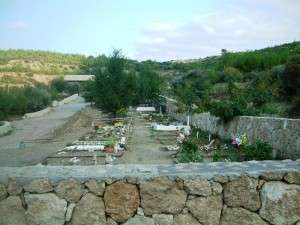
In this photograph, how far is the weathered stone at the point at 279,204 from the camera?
3.80 m

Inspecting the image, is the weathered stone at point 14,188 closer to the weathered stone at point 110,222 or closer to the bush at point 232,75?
the weathered stone at point 110,222

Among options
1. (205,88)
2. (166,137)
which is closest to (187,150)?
(166,137)

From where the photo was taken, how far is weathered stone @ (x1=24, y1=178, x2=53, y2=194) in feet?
12.2

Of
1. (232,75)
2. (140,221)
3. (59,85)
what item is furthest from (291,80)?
(59,85)

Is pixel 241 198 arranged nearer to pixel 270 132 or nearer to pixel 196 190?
pixel 196 190

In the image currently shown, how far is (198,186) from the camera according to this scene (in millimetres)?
3770

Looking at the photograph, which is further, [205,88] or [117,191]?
[205,88]

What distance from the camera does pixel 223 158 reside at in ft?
39.8

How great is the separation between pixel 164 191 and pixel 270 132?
27.5ft

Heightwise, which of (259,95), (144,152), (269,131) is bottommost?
(144,152)

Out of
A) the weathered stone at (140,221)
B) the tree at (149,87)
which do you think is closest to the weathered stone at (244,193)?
the weathered stone at (140,221)

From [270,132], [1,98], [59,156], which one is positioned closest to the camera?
[270,132]

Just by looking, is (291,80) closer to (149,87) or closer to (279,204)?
(279,204)

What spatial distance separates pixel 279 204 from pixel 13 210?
2.37 m
